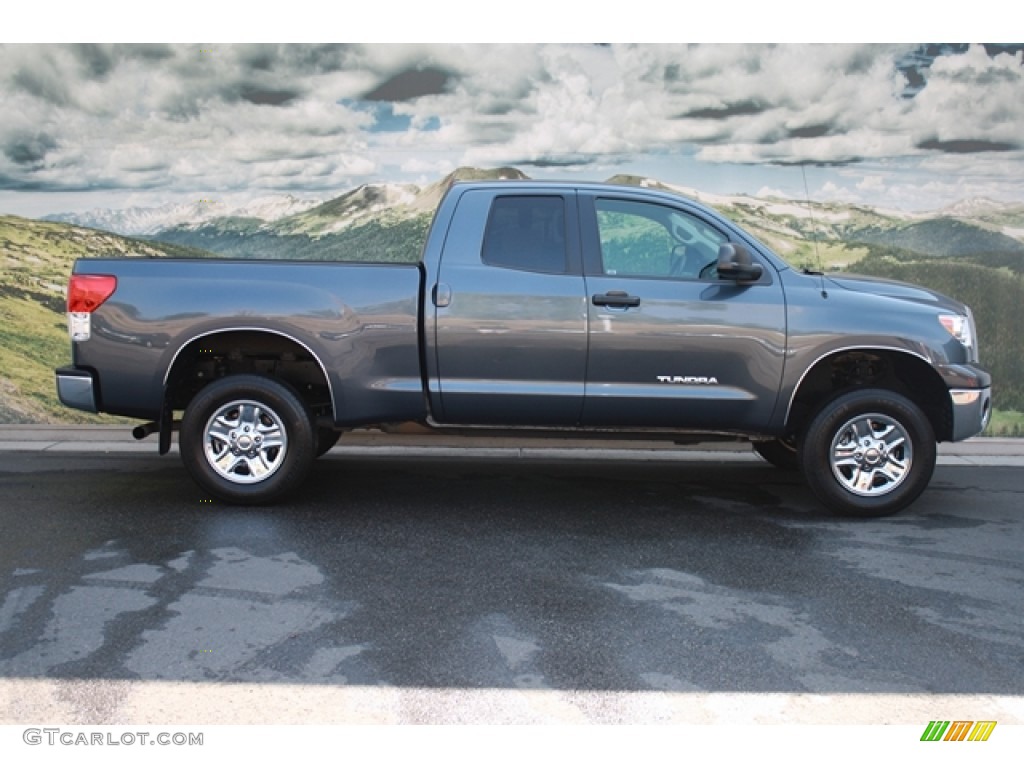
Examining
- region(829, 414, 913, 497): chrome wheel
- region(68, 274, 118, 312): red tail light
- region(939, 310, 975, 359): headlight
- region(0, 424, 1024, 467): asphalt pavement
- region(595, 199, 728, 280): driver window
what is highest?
region(595, 199, 728, 280): driver window

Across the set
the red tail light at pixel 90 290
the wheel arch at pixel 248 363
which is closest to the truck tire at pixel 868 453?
the wheel arch at pixel 248 363

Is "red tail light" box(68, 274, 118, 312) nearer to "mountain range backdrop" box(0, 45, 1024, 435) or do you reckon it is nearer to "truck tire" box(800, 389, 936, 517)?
"mountain range backdrop" box(0, 45, 1024, 435)

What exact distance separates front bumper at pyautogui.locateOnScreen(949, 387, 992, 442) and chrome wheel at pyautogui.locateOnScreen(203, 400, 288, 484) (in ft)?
13.6

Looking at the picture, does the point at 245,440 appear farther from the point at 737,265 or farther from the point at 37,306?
the point at 37,306

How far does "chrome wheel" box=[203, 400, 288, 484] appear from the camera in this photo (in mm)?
6855

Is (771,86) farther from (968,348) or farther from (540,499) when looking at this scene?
(540,499)

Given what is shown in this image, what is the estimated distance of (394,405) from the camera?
6.82 metres

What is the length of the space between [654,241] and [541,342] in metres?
1.00

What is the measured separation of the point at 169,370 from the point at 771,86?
6.56 m

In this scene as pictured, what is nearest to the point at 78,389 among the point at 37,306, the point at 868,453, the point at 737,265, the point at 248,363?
the point at 248,363

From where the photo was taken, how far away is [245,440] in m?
6.87

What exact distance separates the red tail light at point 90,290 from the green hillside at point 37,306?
3723mm

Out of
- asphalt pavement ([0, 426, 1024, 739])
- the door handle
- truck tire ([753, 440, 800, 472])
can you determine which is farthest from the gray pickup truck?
truck tire ([753, 440, 800, 472])

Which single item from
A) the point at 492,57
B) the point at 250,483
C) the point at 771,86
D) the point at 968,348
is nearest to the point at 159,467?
the point at 250,483
